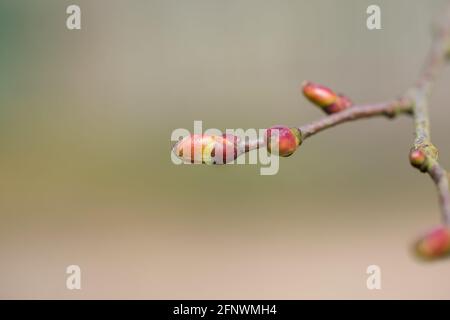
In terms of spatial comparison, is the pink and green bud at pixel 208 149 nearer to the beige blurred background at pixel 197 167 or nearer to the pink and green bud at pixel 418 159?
the pink and green bud at pixel 418 159

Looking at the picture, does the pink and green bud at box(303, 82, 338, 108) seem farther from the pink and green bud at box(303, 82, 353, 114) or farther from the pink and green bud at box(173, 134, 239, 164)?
the pink and green bud at box(173, 134, 239, 164)

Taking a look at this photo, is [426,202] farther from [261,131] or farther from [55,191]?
[261,131]

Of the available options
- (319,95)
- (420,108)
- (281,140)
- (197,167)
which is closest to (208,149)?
(281,140)

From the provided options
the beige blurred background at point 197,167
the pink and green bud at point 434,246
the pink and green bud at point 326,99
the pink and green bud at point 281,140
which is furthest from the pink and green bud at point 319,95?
the beige blurred background at point 197,167

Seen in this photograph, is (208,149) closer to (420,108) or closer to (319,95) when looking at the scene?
(319,95)

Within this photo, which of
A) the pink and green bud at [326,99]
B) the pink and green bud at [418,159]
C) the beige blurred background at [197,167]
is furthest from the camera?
the beige blurred background at [197,167]

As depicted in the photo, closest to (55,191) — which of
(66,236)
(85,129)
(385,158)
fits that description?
(66,236)
